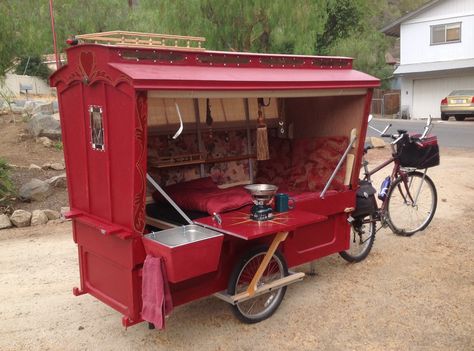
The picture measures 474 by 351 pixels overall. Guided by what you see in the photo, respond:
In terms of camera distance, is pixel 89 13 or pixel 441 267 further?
pixel 89 13

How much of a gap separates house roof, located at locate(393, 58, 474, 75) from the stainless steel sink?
22366mm

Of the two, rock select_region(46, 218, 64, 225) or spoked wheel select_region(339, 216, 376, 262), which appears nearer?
Result: spoked wheel select_region(339, 216, 376, 262)

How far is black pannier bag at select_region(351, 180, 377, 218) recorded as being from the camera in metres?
5.02

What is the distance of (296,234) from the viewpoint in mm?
Answer: 4297

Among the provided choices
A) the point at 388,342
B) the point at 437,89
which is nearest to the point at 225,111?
the point at 388,342

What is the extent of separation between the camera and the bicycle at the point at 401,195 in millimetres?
5184

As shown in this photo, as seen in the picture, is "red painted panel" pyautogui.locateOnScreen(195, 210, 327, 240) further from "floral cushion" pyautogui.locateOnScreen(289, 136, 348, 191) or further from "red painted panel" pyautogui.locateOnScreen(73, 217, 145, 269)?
"floral cushion" pyautogui.locateOnScreen(289, 136, 348, 191)

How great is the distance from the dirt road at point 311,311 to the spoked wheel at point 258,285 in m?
0.08

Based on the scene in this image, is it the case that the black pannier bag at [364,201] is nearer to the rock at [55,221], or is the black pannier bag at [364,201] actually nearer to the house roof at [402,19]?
the rock at [55,221]

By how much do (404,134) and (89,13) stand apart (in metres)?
23.4

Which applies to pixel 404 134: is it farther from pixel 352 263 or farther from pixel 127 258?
pixel 127 258

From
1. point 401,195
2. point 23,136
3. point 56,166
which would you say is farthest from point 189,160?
point 23,136

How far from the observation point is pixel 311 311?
13.5 ft

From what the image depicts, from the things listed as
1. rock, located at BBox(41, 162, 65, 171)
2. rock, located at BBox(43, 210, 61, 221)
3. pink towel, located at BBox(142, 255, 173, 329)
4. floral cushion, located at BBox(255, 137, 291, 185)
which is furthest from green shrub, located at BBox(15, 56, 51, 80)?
pink towel, located at BBox(142, 255, 173, 329)
